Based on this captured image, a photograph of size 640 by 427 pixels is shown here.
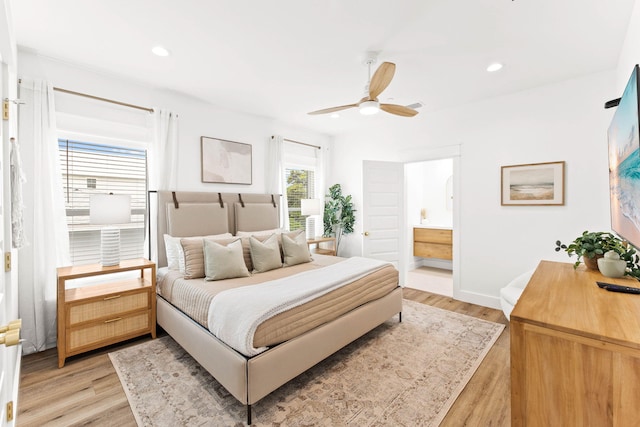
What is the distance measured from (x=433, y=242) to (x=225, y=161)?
14.0ft

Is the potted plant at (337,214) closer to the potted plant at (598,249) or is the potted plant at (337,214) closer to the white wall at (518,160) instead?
the white wall at (518,160)

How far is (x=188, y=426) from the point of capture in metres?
1.77

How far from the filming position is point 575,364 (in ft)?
3.42

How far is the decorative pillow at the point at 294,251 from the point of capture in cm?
338

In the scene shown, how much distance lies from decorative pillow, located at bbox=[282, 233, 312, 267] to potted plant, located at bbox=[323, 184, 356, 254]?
183cm

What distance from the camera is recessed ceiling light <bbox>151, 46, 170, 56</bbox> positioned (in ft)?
8.27

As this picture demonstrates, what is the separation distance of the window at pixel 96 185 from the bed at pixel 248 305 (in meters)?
0.22

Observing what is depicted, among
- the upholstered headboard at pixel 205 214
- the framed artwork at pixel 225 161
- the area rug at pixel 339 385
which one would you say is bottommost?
the area rug at pixel 339 385

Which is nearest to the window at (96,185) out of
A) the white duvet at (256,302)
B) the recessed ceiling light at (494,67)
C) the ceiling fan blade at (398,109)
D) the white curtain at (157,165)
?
the white curtain at (157,165)

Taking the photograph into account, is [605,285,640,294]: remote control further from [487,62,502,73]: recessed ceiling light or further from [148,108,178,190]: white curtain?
[148,108,178,190]: white curtain

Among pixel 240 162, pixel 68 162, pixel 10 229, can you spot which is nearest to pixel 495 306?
pixel 240 162

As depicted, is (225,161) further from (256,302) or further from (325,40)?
(256,302)

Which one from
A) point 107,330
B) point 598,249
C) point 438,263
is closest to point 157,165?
point 107,330

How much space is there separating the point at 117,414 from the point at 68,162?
248 centimetres
